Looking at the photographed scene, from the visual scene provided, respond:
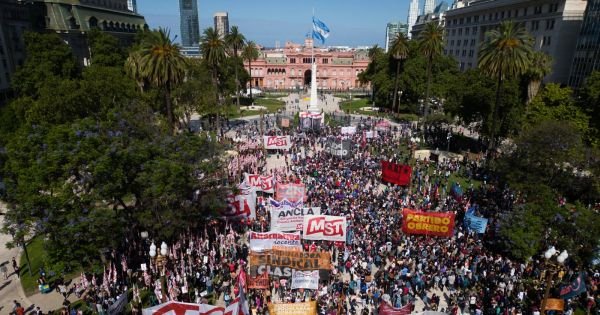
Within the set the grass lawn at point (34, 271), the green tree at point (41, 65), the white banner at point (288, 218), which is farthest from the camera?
the green tree at point (41, 65)

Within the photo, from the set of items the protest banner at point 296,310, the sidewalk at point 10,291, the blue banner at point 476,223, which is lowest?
the sidewalk at point 10,291

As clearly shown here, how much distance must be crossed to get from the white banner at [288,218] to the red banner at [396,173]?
39.8 feet

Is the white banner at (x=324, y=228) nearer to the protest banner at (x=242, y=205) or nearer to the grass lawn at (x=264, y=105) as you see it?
the protest banner at (x=242, y=205)

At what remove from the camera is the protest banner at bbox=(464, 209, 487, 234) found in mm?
23859

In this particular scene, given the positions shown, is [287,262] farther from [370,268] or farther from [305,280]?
[370,268]

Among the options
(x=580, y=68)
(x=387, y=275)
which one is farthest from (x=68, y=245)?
(x=580, y=68)

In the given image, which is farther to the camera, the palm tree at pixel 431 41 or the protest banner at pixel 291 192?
the palm tree at pixel 431 41

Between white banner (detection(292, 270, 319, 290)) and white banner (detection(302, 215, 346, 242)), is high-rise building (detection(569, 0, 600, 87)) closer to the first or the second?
white banner (detection(302, 215, 346, 242))

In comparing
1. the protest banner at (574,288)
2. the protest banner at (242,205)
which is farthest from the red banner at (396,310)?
the protest banner at (242,205)

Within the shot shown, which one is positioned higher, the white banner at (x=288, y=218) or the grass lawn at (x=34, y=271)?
the white banner at (x=288, y=218)

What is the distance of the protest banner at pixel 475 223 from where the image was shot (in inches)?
939

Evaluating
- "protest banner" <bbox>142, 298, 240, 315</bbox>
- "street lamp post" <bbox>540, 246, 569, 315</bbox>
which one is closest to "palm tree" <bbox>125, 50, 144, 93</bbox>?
"protest banner" <bbox>142, 298, 240, 315</bbox>

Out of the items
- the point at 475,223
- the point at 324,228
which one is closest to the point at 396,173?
the point at 475,223

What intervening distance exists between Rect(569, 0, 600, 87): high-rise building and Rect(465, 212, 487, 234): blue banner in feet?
133
